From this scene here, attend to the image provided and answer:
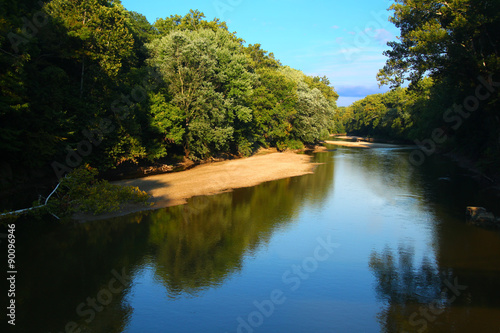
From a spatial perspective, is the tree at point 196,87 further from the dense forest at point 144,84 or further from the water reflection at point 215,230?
the water reflection at point 215,230

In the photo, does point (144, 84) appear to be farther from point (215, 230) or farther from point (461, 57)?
point (461, 57)

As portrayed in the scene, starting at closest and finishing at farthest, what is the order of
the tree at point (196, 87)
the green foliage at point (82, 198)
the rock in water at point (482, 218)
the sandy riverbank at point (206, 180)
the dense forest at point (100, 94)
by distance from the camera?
the rock in water at point (482, 218) → the green foliage at point (82, 198) → the dense forest at point (100, 94) → the sandy riverbank at point (206, 180) → the tree at point (196, 87)

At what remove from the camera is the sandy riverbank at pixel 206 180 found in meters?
27.0

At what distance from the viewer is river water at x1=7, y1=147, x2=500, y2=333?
11.5 m

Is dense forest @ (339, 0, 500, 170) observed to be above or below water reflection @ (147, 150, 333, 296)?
above

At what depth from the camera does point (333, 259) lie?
1658cm

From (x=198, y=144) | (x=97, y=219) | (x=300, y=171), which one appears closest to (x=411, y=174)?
(x=300, y=171)

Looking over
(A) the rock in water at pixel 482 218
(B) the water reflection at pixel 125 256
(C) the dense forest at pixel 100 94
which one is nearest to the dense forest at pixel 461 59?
(A) the rock in water at pixel 482 218

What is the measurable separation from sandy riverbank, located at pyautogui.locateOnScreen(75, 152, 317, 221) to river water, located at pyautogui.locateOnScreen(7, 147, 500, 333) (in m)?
2.10

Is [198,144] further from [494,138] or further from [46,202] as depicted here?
[494,138]

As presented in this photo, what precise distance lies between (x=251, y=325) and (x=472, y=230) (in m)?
15.9

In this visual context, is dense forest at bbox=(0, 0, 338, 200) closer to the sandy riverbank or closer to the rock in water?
the sandy riverbank

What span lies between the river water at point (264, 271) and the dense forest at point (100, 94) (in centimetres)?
826

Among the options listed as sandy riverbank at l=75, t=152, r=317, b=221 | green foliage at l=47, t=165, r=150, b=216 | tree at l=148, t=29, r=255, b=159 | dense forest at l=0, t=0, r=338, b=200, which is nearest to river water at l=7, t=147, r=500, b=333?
green foliage at l=47, t=165, r=150, b=216
